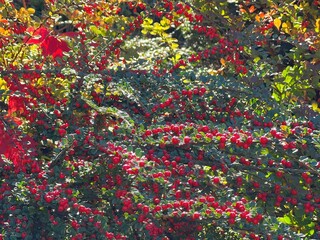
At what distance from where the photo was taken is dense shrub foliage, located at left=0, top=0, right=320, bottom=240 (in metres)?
2.54

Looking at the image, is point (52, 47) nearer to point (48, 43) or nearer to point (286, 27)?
point (48, 43)

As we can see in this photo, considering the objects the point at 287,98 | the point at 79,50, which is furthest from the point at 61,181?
the point at 287,98

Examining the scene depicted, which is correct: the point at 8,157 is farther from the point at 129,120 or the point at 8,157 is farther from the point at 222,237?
the point at 222,237

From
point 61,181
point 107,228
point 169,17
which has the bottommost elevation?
point 107,228

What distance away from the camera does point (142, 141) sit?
9.07 feet

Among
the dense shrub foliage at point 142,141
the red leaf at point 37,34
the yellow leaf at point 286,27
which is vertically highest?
the yellow leaf at point 286,27

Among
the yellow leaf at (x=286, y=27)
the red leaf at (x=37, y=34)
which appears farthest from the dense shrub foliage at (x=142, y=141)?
the yellow leaf at (x=286, y=27)

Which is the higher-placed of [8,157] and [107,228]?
[8,157]

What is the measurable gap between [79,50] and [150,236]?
117 centimetres

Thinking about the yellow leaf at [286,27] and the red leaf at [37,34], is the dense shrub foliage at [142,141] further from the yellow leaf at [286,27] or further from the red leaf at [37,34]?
the yellow leaf at [286,27]

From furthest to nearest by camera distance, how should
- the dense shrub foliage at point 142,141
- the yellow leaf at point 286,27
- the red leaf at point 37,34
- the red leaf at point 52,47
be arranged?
1. the yellow leaf at point 286,27
2. the red leaf at point 52,47
3. the red leaf at point 37,34
4. the dense shrub foliage at point 142,141

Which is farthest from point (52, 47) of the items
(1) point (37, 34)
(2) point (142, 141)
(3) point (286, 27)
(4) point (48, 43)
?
(3) point (286, 27)

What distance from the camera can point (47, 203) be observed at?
2.52 metres

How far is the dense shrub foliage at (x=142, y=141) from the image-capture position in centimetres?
254
